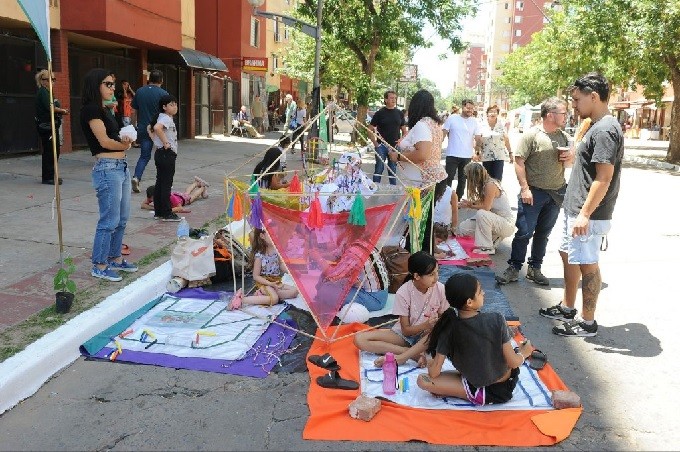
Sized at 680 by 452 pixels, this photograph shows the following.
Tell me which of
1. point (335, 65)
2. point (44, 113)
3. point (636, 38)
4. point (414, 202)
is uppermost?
point (636, 38)

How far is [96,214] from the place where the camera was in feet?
26.0

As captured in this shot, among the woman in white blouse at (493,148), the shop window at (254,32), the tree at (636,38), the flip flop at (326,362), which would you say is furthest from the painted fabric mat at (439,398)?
the shop window at (254,32)

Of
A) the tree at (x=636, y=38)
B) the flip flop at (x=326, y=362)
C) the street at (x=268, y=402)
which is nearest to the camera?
the street at (x=268, y=402)

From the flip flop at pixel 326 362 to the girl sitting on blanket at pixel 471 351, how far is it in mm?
671

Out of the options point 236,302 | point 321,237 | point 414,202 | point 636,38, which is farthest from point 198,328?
point 636,38

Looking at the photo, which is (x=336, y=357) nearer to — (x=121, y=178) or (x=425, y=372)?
(x=425, y=372)

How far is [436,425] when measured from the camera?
3.43 m

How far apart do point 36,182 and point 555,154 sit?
8329 millimetres

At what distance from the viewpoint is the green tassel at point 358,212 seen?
470 cm

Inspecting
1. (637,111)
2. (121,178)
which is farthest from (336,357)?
(637,111)

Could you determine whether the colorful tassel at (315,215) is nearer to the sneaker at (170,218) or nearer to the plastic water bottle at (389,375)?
the plastic water bottle at (389,375)

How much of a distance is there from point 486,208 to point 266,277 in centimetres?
326

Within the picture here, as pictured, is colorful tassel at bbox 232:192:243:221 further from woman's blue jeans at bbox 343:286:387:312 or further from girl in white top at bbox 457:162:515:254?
girl in white top at bbox 457:162:515:254

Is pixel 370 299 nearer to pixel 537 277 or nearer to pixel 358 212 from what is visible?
pixel 358 212
